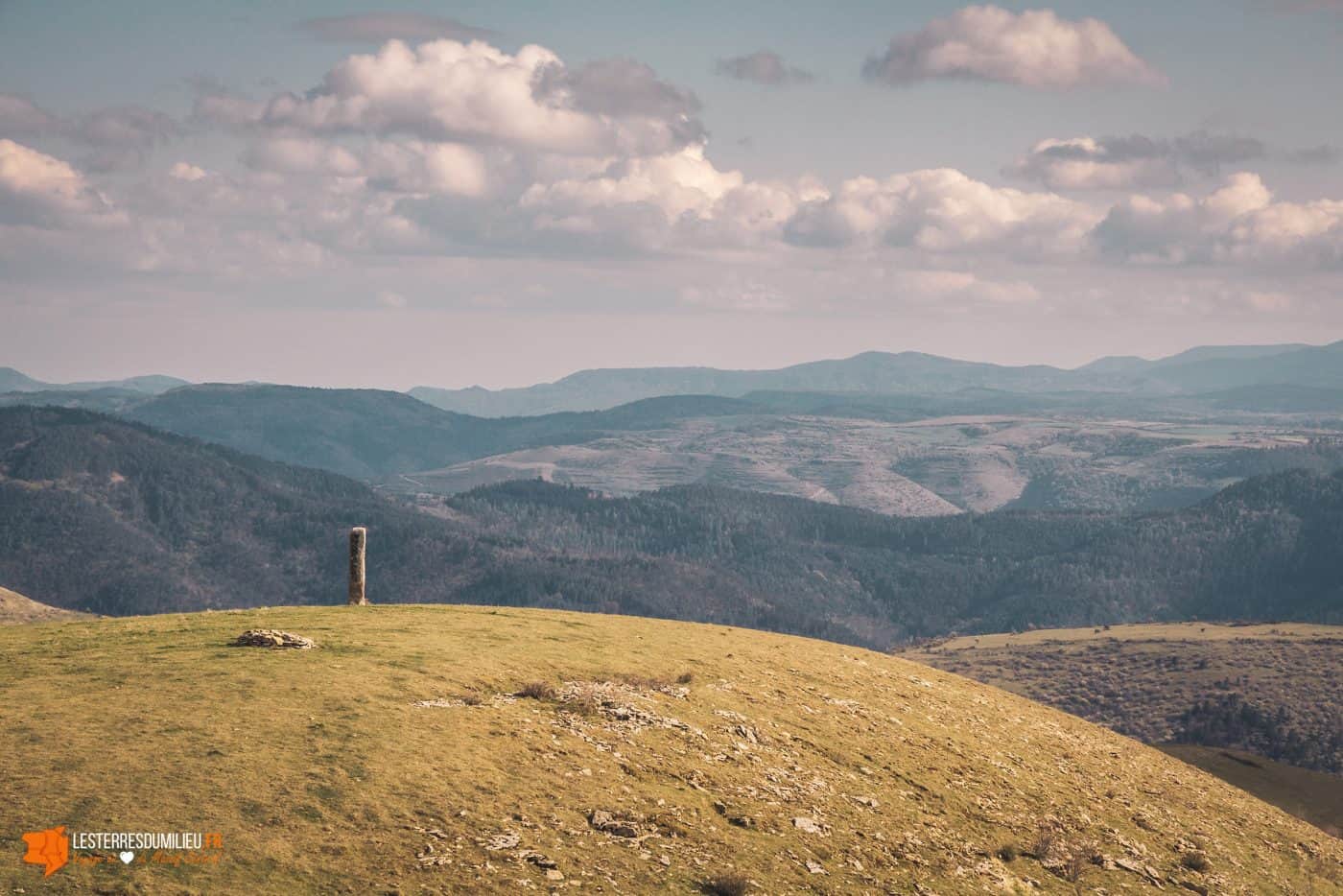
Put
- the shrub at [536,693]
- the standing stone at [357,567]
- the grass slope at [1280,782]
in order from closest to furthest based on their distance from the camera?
the shrub at [536,693] < the standing stone at [357,567] < the grass slope at [1280,782]

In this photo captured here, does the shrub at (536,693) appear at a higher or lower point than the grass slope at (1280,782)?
higher

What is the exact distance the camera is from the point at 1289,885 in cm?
3959

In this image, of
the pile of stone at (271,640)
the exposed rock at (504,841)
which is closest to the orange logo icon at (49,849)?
the exposed rock at (504,841)

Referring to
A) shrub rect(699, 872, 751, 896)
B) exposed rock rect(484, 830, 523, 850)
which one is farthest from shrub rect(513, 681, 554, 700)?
shrub rect(699, 872, 751, 896)

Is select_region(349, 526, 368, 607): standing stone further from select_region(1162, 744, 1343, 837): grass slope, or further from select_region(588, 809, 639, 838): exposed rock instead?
select_region(1162, 744, 1343, 837): grass slope

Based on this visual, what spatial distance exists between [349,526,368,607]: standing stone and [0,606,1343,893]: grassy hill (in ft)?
10.9

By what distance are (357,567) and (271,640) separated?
14.0m

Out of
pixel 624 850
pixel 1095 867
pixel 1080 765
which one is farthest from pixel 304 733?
pixel 1080 765

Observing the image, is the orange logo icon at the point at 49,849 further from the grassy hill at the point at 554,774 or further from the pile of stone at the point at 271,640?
the pile of stone at the point at 271,640

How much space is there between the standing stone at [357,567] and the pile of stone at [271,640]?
10.3 m

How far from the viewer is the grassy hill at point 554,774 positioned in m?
24.6

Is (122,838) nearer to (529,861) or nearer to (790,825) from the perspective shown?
(529,861)

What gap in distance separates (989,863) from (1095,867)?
4619mm

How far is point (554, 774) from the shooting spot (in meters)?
29.4
